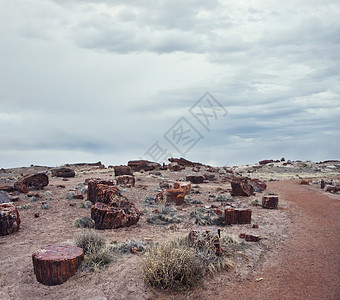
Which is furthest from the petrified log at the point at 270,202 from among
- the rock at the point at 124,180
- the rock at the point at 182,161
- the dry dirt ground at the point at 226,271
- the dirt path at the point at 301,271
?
the rock at the point at 182,161

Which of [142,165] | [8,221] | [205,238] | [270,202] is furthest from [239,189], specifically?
[142,165]

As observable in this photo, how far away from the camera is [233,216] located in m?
9.34

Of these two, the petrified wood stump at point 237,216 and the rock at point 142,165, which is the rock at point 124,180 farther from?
the rock at point 142,165

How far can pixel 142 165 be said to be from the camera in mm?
26594

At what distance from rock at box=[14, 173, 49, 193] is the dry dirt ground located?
428 cm

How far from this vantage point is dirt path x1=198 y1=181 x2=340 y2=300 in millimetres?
5168

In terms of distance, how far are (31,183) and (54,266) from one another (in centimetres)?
1152

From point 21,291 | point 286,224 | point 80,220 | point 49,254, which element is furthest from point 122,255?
point 286,224

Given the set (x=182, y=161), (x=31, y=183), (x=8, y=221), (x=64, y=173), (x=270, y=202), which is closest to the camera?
(x=8, y=221)

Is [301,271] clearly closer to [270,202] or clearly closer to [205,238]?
[205,238]

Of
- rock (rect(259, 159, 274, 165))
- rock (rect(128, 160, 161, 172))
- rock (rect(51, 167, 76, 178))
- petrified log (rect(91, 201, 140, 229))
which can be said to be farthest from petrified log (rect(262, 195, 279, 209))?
rock (rect(259, 159, 274, 165))

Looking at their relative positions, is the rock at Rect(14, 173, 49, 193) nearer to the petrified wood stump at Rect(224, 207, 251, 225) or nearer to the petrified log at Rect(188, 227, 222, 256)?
the petrified wood stump at Rect(224, 207, 251, 225)

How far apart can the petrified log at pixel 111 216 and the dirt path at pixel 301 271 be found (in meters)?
4.05

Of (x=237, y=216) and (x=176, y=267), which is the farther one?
(x=237, y=216)
